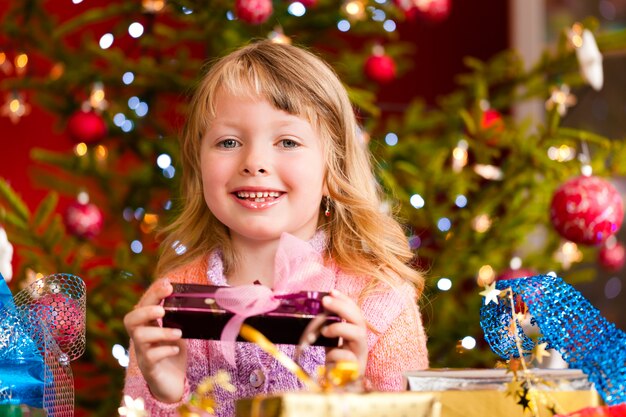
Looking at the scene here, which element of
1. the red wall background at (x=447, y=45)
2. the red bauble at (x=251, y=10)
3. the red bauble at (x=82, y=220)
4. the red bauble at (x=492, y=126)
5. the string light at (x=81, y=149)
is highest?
the red wall background at (x=447, y=45)

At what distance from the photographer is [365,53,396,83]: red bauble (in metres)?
2.27

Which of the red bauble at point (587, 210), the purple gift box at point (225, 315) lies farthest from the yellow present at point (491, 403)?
the red bauble at point (587, 210)

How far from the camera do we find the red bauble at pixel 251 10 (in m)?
1.92

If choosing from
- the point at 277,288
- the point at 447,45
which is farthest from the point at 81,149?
the point at 447,45

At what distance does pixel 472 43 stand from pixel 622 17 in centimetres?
63

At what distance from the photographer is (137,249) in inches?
92.0

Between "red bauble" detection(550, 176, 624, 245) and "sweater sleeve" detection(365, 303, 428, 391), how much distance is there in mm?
676

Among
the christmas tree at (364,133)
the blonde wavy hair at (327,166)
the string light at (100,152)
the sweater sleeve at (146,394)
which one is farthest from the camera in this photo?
the string light at (100,152)

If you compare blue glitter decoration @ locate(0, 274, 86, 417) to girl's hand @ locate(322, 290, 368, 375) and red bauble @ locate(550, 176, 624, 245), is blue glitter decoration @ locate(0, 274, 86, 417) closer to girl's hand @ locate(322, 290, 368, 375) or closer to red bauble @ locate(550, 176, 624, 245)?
girl's hand @ locate(322, 290, 368, 375)

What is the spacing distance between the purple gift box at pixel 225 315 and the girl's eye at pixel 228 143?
32 centimetres

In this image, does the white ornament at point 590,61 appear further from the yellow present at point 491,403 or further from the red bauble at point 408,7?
the yellow present at point 491,403

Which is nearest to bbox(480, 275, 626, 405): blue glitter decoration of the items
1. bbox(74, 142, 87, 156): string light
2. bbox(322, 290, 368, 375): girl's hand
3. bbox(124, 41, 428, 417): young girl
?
bbox(322, 290, 368, 375): girl's hand

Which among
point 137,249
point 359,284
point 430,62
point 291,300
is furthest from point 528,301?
point 430,62

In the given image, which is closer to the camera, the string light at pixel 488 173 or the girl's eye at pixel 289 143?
the girl's eye at pixel 289 143
